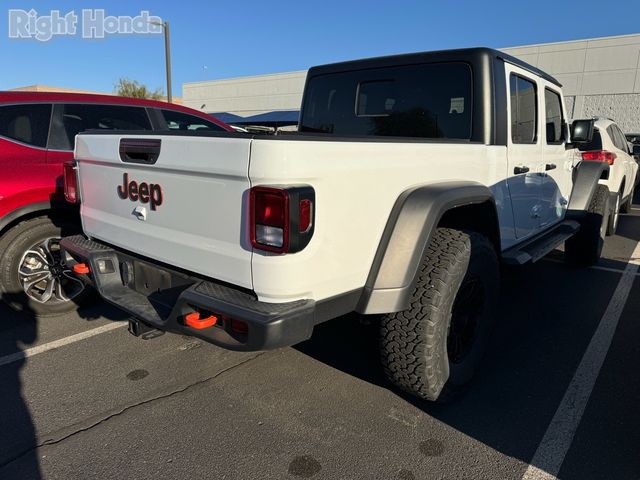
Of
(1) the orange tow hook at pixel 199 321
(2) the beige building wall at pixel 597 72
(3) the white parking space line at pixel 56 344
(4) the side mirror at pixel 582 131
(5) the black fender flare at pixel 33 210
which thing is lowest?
(3) the white parking space line at pixel 56 344

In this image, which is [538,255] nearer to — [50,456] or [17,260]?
[50,456]

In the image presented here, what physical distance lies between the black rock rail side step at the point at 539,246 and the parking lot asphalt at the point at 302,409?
70 centimetres

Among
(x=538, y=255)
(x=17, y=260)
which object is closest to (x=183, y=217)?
(x=17, y=260)

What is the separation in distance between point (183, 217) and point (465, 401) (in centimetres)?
202

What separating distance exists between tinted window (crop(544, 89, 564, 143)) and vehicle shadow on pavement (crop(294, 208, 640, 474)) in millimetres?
1596

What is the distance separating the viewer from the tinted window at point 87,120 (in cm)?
398

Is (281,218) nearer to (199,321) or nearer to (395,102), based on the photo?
(199,321)

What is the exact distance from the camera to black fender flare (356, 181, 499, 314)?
2277 mm

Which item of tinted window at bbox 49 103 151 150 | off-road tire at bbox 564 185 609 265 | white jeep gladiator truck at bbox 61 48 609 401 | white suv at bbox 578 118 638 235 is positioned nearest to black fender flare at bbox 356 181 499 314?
white jeep gladiator truck at bbox 61 48 609 401

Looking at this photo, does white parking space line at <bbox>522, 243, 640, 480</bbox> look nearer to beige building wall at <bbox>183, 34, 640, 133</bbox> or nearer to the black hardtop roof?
the black hardtop roof

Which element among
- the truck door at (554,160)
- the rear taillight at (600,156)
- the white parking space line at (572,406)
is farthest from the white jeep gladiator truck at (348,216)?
the rear taillight at (600,156)

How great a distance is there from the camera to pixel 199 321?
2.11 metres

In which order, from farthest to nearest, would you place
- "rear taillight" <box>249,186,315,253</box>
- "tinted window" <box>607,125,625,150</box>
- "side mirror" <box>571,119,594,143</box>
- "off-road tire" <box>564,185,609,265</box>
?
"tinted window" <box>607,125,625,150</box>, "off-road tire" <box>564,185,609,265</box>, "side mirror" <box>571,119,594,143</box>, "rear taillight" <box>249,186,315,253</box>

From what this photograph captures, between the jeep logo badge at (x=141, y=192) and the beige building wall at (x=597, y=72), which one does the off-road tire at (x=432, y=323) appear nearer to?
the jeep logo badge at (x=141, y=192)
